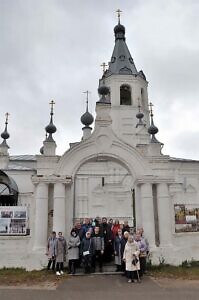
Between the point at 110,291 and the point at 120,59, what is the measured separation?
92.0 ft

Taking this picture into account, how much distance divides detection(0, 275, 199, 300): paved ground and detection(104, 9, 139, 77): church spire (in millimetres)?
23927

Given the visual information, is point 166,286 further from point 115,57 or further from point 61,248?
point 115,57

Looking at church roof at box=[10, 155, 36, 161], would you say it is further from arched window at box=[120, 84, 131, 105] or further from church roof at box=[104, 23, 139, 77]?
church roof at box=[104, 23, 139, 77]

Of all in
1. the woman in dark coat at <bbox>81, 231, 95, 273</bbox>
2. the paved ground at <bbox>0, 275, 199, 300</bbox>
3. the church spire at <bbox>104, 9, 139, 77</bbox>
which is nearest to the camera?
the paved ground at <bbox>0, 275, 199, 300</bbox>

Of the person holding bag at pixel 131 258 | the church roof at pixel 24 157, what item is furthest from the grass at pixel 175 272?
the church roof at pixel 24 157

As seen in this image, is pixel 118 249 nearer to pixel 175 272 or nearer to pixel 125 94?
pixel 175 272

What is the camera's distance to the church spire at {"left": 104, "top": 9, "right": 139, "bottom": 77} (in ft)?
101

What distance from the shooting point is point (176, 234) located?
1195cm

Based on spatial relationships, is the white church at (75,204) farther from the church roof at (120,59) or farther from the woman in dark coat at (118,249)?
the church roof at (120,59)

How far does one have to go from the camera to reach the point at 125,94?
30.7 m

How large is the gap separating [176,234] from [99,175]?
427 inches

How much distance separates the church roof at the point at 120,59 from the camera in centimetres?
3092

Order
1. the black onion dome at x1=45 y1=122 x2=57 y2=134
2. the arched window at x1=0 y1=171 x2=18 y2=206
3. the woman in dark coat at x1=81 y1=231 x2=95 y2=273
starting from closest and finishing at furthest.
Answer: the woman in dark coat at x1=81 y1=231 x2=95 y2=273, the black onion dome at x1=45 y1=122 x2=57 y2=134, the arched window at x1=0 y1=171 x2=18 y2=206

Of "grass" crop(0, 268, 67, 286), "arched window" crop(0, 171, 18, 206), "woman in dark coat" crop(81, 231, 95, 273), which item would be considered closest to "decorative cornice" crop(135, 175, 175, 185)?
"woman in dark coat" crop(81, 231, 95, 273)
